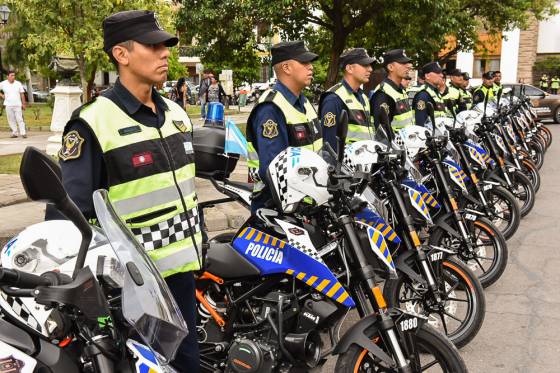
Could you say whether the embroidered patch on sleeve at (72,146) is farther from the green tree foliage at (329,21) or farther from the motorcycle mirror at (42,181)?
the green tree foliage at (329,21)

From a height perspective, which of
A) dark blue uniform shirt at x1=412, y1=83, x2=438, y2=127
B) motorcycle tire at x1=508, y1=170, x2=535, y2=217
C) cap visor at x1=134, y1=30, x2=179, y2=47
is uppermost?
cap visor at x1=134, y1=30, x2=179, y2=47

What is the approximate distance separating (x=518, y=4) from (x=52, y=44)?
1588 cm

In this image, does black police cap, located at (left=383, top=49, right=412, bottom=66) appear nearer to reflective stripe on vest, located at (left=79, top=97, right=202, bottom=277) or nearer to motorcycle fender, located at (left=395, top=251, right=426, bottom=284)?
motorcycle fender, located at (left=395, top=251, right=426, bottom=284)

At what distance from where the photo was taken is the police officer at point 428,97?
7434mm

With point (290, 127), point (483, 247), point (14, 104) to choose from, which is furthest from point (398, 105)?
point (14, 104)

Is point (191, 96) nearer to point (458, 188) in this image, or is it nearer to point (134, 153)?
point (458, 188)

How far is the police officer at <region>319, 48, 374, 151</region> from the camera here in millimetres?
5182

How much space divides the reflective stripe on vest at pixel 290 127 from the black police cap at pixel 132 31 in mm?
1579

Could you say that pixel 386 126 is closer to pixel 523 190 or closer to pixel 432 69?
pixel 523 190

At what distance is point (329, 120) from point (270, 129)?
1439 mm

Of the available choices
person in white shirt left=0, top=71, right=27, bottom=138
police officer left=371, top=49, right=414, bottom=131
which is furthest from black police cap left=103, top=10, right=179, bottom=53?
person in white shirt left=0, top=71, right=27, bottom=138

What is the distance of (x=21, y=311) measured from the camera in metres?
1.50

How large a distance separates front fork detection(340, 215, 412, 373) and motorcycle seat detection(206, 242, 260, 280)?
52 cm

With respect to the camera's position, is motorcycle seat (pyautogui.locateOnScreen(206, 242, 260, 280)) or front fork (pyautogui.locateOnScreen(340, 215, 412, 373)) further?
motorcycle seat (pyautogui.locateOnScreen(206, 242, 260, 280))
